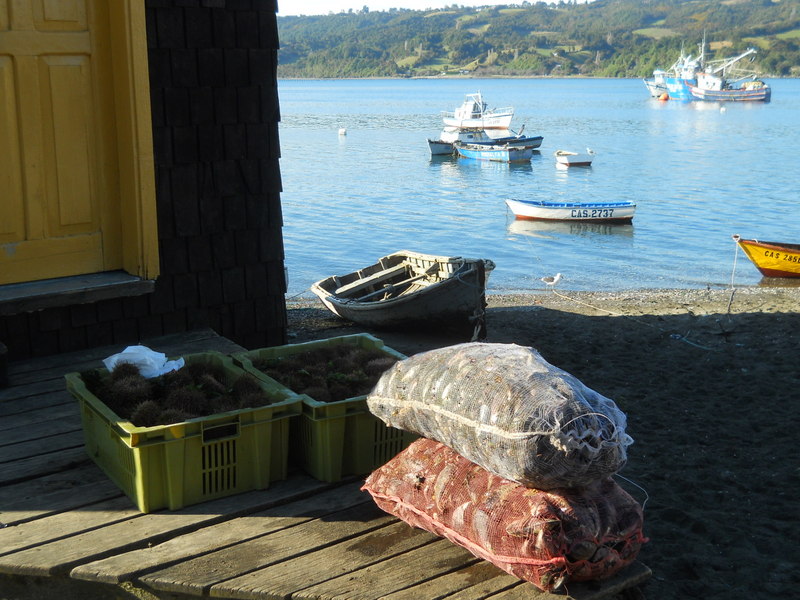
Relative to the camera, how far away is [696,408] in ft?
25.4

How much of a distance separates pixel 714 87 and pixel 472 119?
6484 centimetres

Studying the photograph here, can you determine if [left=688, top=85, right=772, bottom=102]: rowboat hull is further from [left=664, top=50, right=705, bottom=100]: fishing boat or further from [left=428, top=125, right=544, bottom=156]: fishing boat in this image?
[left=428, top=125, right=544, bottom=156]: fishing boat

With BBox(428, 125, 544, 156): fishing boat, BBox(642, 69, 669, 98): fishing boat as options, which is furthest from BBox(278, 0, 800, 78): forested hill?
BBox(428, 125, 544, 156): fishing boat

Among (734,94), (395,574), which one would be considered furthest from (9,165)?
(734,94)

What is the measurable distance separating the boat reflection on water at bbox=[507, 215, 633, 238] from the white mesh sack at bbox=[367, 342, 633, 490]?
21967mm

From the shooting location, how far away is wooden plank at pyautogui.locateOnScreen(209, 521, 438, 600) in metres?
3.08

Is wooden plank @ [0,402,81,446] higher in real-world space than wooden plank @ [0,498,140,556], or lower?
higher

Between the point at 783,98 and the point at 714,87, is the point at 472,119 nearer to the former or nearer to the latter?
the point at 714,87

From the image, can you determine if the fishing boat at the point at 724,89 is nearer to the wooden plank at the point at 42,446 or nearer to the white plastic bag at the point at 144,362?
the white plastic bag at the point at 144,362

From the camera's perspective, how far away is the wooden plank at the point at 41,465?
12.6 feet

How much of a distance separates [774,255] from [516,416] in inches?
635

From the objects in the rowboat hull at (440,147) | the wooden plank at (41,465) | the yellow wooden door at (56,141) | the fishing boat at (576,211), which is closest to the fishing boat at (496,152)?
the rowboat hull at (440,147)

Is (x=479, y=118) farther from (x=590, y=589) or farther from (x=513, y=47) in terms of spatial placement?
(x=513, y=47)

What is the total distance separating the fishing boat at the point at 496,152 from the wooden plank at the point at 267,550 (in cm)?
4107
